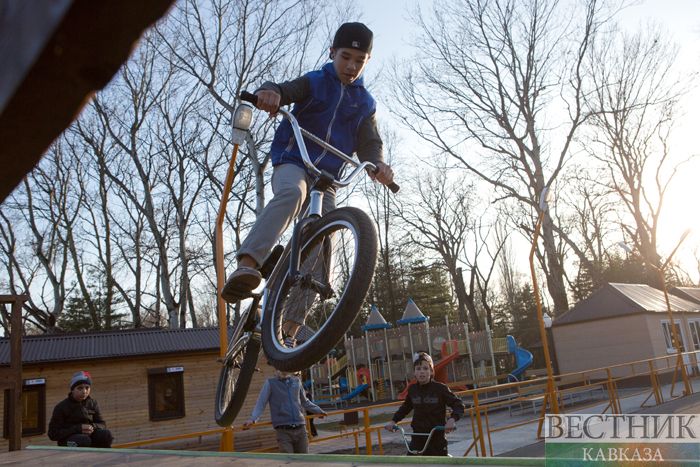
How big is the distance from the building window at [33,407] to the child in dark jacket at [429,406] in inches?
584

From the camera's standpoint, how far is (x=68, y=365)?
17.9m

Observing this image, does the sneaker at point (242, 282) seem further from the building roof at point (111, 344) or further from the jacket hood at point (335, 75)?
the building roof at point (111, 344)

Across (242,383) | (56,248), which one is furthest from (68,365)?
(242,383)

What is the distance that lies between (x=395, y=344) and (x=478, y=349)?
4.85m

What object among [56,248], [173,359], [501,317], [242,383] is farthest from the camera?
[501,317]

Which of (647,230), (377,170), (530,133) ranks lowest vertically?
(377,170)

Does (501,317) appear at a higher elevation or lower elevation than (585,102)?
lower

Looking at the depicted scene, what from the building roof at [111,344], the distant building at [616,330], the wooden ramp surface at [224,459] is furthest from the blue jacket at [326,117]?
the distant building at [616,330]

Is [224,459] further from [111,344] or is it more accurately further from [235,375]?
[111,344]

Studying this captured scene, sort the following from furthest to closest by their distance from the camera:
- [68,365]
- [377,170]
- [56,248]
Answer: [56,248]
[68,365]
[377,170]

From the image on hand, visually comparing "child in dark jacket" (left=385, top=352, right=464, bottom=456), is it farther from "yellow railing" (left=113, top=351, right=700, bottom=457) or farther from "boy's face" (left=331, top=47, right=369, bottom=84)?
→ "boy's face" (left=331, top=47, right=369, bottom=84)

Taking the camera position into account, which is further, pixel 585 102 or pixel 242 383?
pixel 585 102

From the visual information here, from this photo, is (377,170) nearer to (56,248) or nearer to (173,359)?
(173,359)

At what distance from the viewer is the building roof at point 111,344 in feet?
59.4
